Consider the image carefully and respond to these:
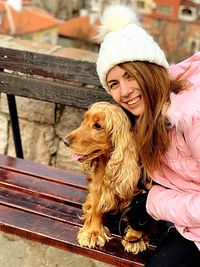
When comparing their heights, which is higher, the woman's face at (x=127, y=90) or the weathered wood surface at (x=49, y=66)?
the woman's face at (x=127, y=90)

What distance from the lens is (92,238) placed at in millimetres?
2633

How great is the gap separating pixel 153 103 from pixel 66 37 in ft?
154

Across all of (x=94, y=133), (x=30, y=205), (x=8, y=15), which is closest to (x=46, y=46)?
(x=30, y=205)

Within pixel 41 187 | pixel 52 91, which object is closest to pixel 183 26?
pixel 52 91

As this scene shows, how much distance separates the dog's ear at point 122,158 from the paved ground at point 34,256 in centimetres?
65

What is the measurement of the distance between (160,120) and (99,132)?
0.97ft

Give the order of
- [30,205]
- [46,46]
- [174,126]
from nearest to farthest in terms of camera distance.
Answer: [174,126]
[30,205]
[46,46]

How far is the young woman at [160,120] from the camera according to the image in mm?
2291

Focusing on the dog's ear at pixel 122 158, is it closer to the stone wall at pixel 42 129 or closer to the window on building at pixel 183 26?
the stone wall at pixel 42 129

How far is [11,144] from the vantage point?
429cm

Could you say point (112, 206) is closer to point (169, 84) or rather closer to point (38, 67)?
point (169, 84)

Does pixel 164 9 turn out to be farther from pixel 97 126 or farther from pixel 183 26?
pixel 97 126

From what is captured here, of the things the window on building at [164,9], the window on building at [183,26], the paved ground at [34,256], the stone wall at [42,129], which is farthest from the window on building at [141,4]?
the paved ground at [34,256]

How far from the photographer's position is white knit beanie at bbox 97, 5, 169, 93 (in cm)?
229
